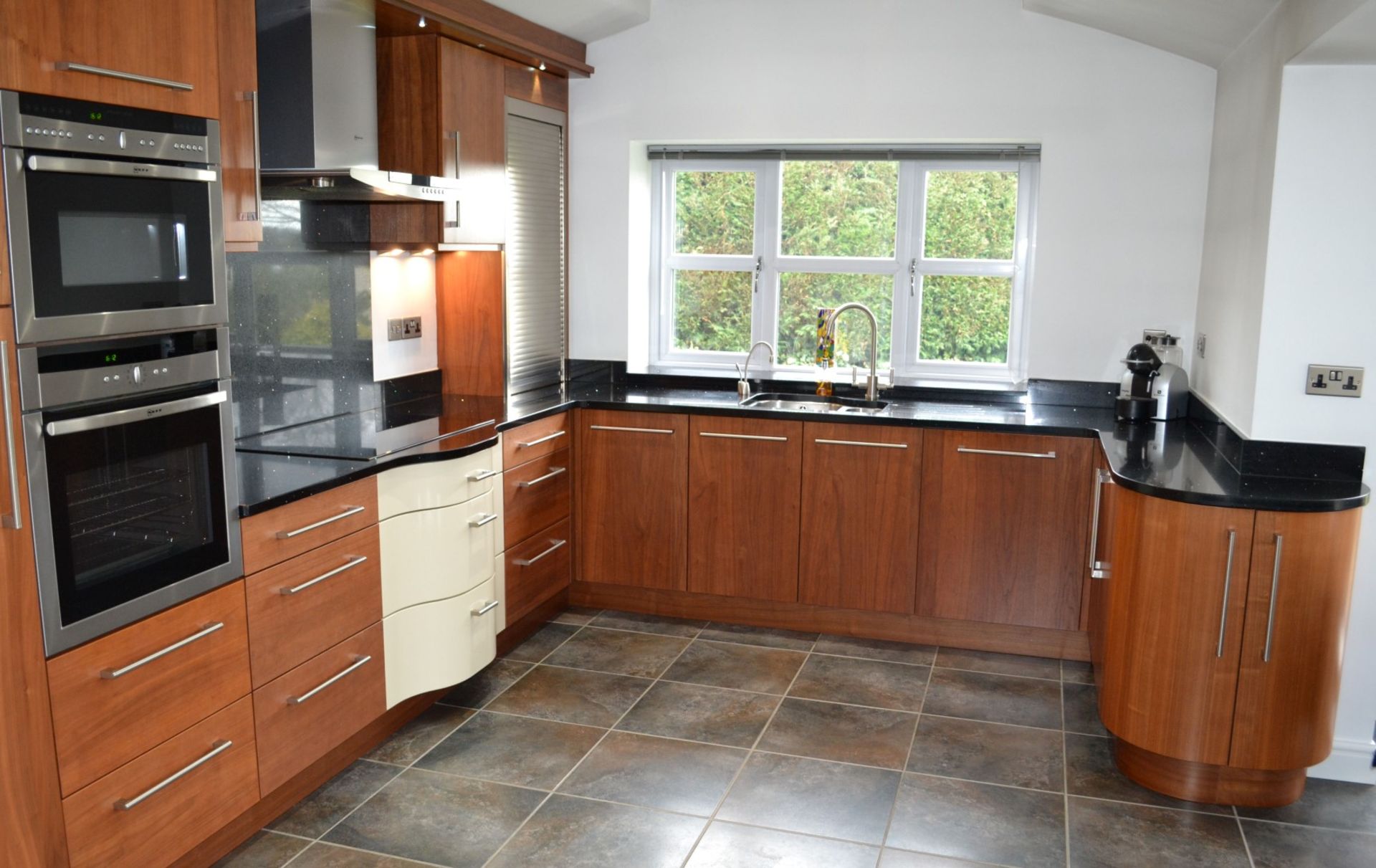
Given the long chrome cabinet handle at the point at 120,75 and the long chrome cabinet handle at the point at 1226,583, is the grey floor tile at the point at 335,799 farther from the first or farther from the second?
the long chrome cabinet handle at the point at 1226,583

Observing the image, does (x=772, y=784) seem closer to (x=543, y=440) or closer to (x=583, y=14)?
(x=543, y=440)

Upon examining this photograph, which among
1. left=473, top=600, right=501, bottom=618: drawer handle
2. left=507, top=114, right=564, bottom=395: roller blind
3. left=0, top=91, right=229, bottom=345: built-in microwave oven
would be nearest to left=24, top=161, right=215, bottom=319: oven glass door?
left=0, top=91, right=229, bottom=345: built-in microwave oven

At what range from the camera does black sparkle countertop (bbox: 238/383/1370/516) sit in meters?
2.89

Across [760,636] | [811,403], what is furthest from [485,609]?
[811,403]

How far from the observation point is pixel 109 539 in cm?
226

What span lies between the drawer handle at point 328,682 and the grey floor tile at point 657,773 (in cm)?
66

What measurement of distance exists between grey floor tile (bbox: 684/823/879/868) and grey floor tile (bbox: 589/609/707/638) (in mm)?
1484

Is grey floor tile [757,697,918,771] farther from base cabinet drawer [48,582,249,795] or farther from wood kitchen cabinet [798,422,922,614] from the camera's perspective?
base cabinet drawer [48,582,249,795]

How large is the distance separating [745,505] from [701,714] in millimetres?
992

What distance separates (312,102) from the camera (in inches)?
127

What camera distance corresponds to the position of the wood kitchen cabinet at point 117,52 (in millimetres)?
2010

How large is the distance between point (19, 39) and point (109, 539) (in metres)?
0.96

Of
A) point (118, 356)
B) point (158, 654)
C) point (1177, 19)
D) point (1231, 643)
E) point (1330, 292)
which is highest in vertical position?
point (1177, 19)

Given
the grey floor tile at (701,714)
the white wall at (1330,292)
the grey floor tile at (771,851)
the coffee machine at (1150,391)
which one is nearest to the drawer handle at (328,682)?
the grey floor tile at (701,714)
